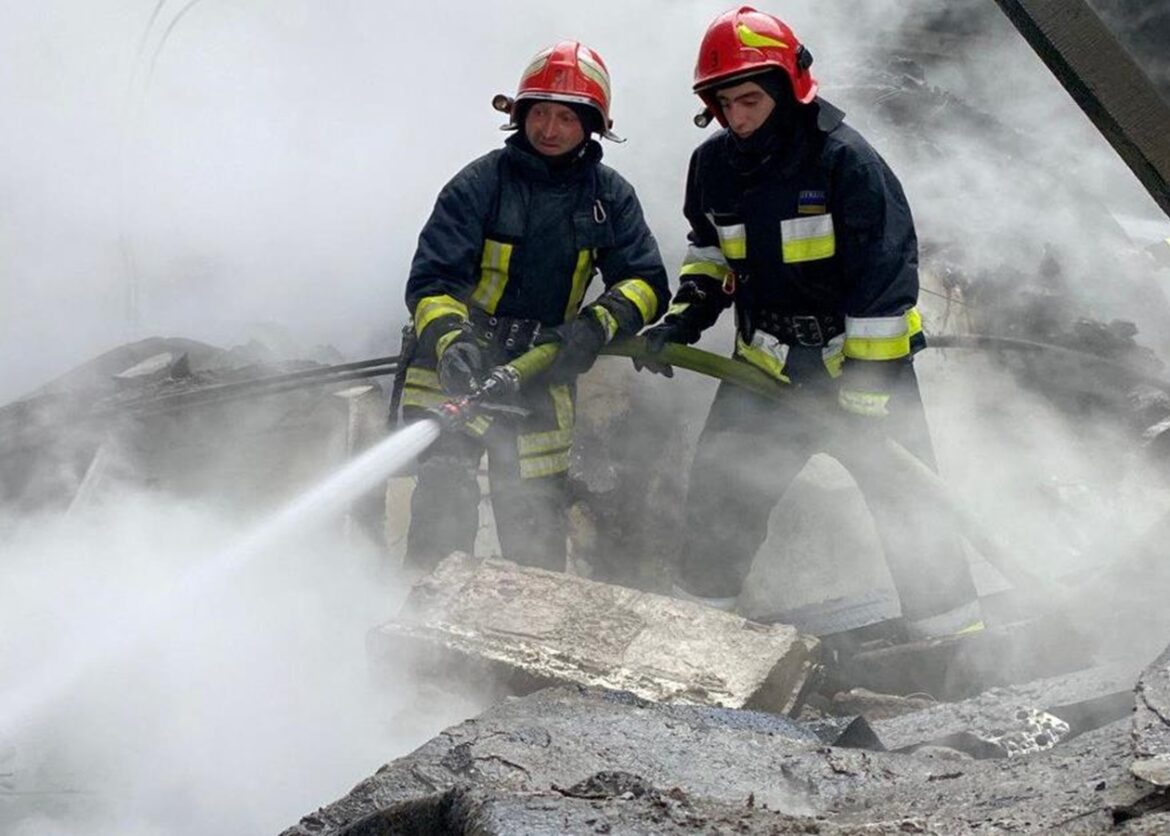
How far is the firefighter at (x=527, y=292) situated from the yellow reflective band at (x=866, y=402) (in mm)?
938

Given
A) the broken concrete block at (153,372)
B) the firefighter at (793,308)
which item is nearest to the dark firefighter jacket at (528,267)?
the firefighter at (793,308)

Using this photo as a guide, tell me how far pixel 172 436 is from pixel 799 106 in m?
3.27

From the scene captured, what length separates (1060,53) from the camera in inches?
106

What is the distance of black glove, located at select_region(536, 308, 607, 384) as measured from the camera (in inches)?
178

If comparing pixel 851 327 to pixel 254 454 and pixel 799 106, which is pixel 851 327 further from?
pixel 254 454

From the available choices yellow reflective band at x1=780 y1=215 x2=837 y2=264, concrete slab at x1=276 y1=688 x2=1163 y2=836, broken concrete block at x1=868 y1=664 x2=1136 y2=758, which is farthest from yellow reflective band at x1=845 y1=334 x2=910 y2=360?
concrete slab at x1=276 y1=688 x2=1163 y2=836

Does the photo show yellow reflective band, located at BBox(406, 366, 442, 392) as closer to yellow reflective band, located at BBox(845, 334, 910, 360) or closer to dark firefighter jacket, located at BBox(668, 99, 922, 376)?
dark firefighter jacket, located at BBox(668, 99, 922, 376)

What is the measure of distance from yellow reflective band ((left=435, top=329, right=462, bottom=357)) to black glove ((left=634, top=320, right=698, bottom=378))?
0.72m

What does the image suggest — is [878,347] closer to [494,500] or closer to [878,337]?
[878,337]

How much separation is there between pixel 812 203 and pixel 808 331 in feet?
1.54

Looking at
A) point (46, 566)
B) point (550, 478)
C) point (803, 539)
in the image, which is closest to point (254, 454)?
point (46, 566)

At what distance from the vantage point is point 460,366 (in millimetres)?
4281

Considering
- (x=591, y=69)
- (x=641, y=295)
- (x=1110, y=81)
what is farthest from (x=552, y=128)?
(x=1110, y=81)

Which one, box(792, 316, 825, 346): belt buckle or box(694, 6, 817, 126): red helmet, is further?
box(792, 316, 825, 346): belt buckle
